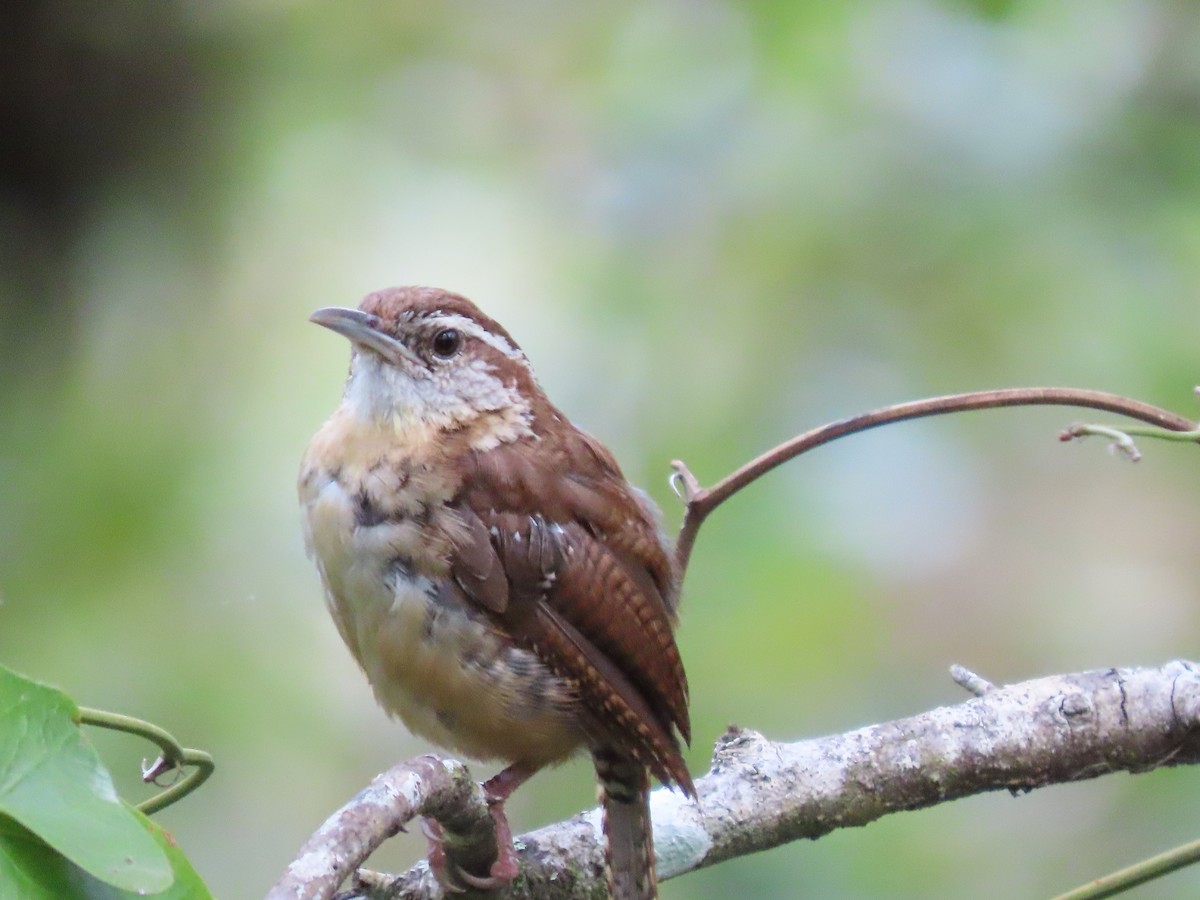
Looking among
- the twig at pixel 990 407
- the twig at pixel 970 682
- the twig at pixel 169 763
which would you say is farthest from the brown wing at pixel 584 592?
the twig at pixel 169 763

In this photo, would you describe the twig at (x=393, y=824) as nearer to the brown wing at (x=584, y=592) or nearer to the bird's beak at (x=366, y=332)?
the brown wing at (x=584, y=592)

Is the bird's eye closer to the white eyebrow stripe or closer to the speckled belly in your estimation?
the white eyebrow stripe

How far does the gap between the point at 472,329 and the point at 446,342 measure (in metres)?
0.07

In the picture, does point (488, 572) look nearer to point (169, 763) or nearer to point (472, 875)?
point (472, 875)

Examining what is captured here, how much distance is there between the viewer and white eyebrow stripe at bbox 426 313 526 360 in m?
2.95

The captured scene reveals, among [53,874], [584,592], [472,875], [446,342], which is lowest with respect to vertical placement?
[472,875]

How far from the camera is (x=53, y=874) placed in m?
1.37

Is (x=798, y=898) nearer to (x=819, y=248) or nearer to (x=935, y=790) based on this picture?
(x=935, y=790)

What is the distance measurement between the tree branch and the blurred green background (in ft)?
1.89

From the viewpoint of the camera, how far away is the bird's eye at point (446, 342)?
2.95 meters

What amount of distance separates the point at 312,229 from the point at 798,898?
2912 mm

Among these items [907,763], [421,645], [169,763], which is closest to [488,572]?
[421,645]

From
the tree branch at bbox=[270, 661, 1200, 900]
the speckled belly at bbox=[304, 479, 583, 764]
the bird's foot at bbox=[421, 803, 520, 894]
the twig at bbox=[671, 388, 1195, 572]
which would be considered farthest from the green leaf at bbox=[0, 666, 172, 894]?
the twig at bbox=[671, 388, 1195, 572]

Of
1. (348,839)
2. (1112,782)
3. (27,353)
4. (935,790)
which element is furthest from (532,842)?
Answer: (27,353)
